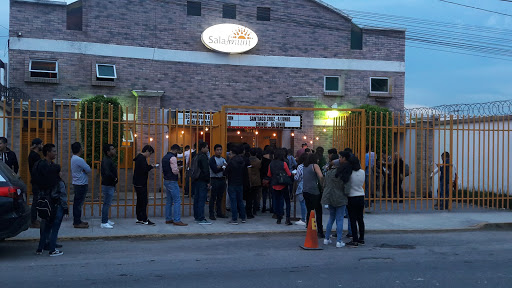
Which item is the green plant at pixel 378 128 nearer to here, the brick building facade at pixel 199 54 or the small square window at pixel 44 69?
the brick building facade at pixel 199 54

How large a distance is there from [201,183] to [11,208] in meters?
4.29

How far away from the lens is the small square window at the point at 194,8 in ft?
62.4

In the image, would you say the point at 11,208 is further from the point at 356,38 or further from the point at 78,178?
the point at 356,38

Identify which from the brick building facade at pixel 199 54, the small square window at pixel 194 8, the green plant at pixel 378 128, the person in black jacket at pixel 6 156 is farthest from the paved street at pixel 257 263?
the small square window at pixel 194 8

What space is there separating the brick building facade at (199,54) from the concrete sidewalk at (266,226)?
7.24m

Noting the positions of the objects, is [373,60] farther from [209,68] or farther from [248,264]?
[248,264]

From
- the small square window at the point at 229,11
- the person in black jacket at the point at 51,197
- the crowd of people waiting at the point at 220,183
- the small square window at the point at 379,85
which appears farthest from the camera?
the small square window at the point at 379,85

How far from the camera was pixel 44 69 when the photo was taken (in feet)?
57.1

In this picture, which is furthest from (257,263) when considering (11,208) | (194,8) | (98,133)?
(194,8)

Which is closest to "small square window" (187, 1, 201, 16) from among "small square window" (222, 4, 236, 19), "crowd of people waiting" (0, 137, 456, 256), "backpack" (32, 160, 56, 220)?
"small square window" (222, 4, 236, 19)

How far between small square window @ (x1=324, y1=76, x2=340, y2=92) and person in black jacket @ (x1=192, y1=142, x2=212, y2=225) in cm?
978

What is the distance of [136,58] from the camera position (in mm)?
18328

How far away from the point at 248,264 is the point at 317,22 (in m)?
14.0

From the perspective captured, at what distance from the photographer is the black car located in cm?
780
